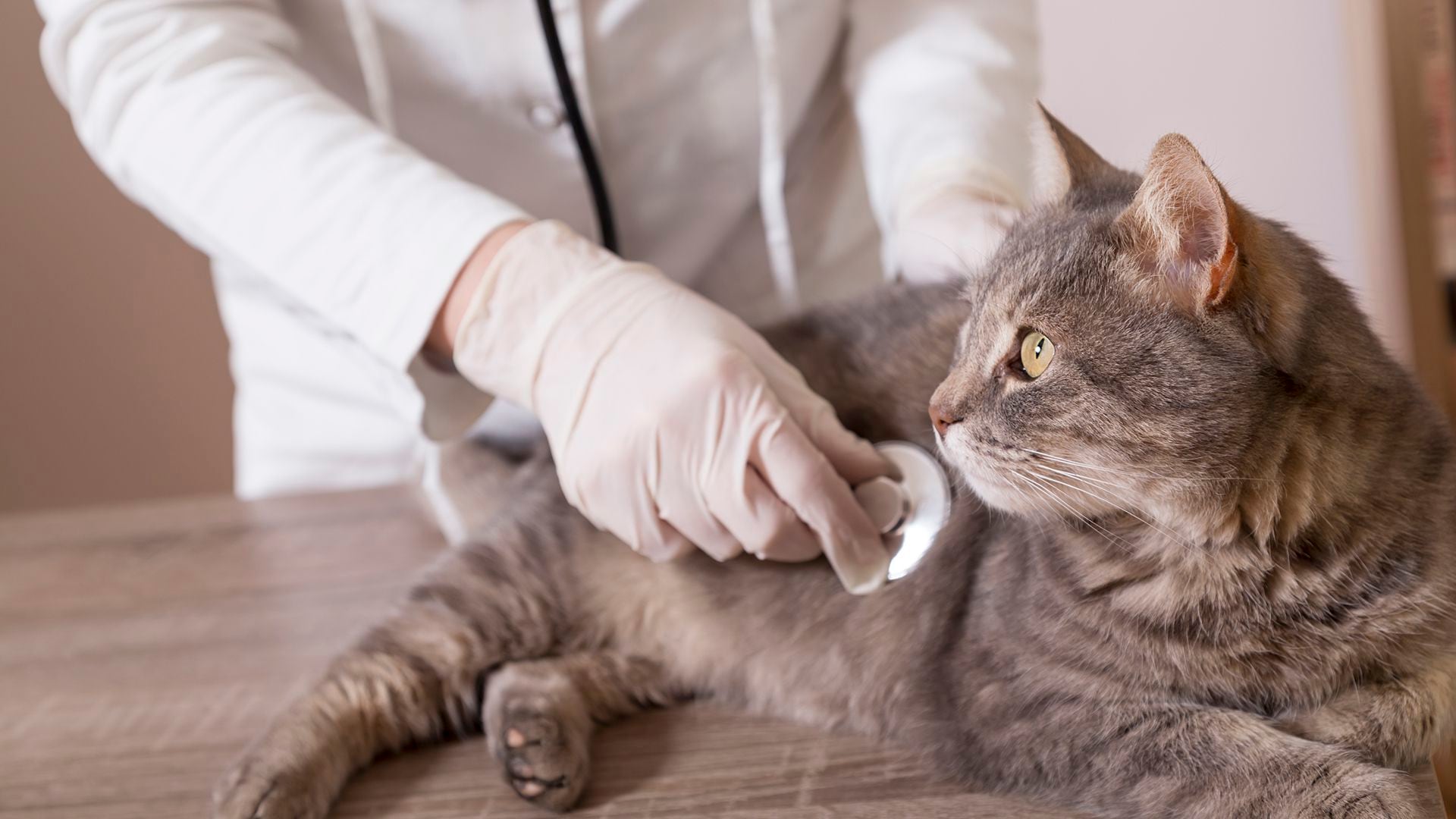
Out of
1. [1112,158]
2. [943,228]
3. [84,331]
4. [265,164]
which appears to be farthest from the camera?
[1112,158]

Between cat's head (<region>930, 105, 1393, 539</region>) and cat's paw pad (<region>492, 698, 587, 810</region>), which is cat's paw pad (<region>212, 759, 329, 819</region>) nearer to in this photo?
cat's paw pad (<region>492, 698, 587, 810</region>)

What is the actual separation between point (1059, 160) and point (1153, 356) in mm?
256

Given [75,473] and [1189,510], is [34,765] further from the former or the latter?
[75,473]

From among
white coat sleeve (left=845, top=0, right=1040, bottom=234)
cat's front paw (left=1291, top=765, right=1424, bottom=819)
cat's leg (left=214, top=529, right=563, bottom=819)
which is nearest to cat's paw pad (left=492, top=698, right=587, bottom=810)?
cat's leg (left=214, top=529, right=563, bottom=819)

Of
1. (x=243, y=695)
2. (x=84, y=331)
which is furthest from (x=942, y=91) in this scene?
(x=84, y=331)

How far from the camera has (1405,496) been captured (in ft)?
2.58

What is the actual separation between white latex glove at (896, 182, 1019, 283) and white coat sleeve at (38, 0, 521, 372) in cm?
47

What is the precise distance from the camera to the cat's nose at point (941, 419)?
88 centimetres

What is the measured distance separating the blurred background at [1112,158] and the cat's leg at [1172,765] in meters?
2.00

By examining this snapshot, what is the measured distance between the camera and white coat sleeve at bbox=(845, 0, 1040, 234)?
1.37 metres

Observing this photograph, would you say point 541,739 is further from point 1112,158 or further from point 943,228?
point 1112,158

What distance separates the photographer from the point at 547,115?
133cm

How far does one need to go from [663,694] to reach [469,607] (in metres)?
0.25

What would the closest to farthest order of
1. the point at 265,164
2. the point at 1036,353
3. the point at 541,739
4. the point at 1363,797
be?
the point at 1363,797 → the point at 1036,353 → the point at 541,739 → the point at 265,164
